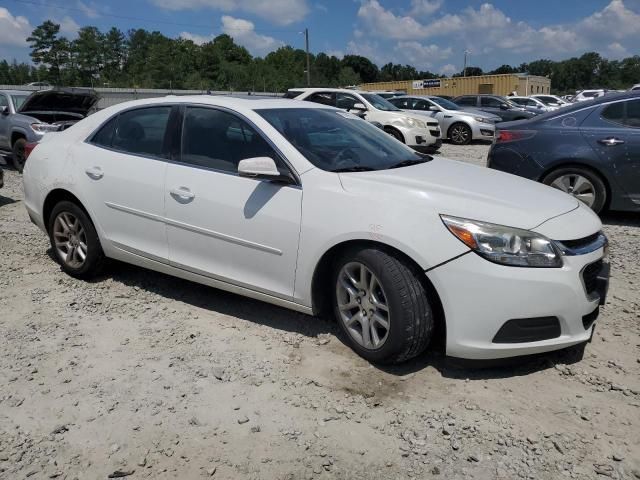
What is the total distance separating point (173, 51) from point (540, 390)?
311ft

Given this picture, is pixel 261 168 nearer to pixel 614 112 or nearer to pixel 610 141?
pixel 610 141

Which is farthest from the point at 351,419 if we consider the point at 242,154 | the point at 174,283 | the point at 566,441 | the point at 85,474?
the point at 174,283

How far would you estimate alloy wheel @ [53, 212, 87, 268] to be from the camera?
469cm

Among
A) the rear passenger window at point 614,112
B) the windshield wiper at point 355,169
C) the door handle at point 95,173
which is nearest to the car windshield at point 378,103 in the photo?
the rear passenger window at point 614,112

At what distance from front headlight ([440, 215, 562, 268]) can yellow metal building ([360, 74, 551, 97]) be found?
49.5 m

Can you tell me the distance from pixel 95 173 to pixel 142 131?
1.66 feet

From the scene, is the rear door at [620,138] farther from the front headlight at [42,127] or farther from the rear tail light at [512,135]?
the front headlight at [42,127]

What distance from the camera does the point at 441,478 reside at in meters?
2.44

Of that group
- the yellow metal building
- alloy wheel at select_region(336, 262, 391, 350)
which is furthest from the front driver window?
the yellow metal building

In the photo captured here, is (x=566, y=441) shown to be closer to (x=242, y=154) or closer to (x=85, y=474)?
(x=85, y=474)

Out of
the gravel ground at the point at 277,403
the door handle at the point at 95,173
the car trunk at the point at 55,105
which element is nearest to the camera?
the gravel ground at the point at 277,403

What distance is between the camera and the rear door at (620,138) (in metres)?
6.14

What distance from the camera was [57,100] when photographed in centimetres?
1089

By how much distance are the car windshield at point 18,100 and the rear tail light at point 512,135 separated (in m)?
9.11
